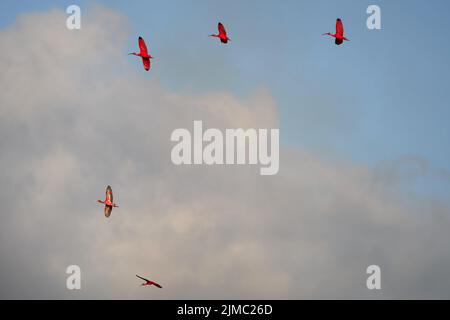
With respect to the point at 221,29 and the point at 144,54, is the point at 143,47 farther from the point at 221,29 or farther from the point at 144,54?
the point at 221,29

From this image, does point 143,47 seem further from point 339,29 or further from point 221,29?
point 339,29

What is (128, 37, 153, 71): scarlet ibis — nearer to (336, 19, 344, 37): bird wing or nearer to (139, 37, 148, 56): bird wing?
(139, 37, 148, 56): bird wing

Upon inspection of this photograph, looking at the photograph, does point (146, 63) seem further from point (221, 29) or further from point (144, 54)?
point (221, 29)

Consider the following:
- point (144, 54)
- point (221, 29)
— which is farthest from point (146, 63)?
point (221, 29)

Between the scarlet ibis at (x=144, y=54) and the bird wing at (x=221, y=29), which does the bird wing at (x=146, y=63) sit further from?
the bird wing at (x=221, y=29)

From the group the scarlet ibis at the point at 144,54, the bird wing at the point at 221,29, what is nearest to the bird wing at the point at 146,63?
the scarlet ibis at the point at 144,54

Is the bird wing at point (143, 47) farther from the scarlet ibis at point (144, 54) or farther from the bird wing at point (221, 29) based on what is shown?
the bird wing at point (221, 29)

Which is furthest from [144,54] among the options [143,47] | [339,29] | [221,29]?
[339,29]

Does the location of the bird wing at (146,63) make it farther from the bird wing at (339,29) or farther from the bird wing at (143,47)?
the bird wing at (339,29)

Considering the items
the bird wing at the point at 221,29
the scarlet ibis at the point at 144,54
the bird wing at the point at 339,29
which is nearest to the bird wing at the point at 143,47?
the scarlet ibis at the point at 144,54

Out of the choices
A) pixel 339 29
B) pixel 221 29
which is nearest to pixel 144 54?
pixel 221 29

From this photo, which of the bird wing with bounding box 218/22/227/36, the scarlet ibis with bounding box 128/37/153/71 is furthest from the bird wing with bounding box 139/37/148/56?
the bird wing with bounding box 218/22/227/36
